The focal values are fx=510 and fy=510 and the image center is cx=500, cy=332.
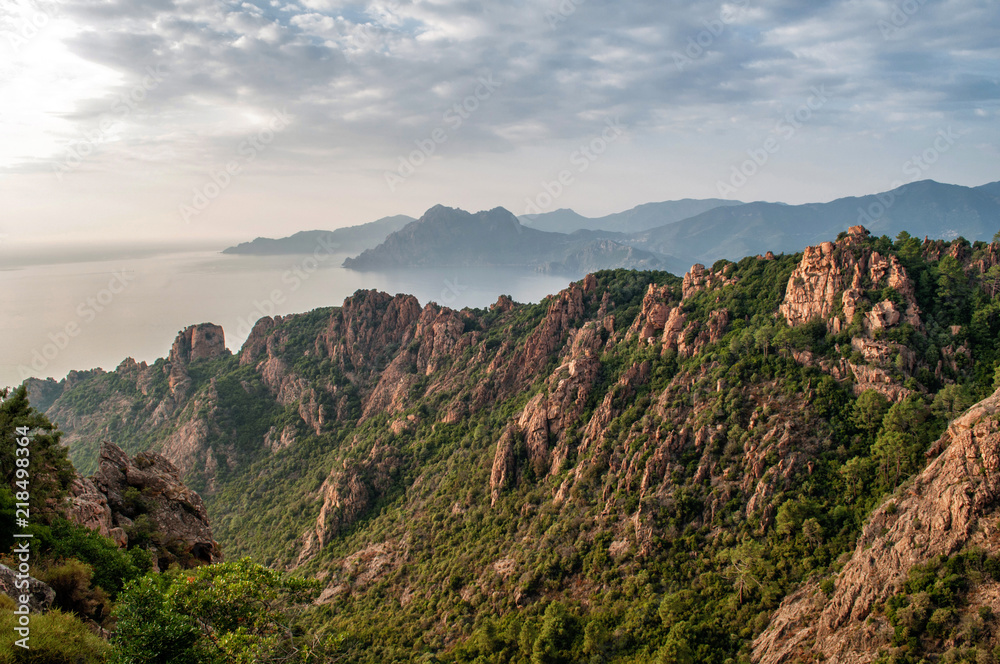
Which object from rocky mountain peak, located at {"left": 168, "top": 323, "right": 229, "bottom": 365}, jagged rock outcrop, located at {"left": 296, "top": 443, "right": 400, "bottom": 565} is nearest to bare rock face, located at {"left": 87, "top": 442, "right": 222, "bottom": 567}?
jagged rock outcrop, located at {"left": 296, "top": 443, "right": 400, "bottom": 565}

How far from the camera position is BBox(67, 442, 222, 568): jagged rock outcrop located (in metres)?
27.5

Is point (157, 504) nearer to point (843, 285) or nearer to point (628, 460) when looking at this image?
point (628, 460)

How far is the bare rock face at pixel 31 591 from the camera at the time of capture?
1656 centimetres

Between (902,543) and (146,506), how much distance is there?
43231 millimetres

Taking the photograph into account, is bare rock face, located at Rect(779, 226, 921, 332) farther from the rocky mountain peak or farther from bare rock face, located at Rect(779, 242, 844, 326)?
the rocky mountain peak

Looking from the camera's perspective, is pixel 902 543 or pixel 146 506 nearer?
pixel 902 543

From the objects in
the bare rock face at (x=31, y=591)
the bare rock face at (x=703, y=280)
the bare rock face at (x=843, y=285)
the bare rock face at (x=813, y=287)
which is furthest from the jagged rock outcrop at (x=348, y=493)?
the bare rock face at (x=843, y=285)

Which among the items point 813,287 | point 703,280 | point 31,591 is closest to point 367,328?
point 703,280

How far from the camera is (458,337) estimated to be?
83000mm

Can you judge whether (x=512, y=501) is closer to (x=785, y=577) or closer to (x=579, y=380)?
(x=579, y=380)

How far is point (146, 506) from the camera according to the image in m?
31.2

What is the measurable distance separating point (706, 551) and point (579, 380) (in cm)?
2336

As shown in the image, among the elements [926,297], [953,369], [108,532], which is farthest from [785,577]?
[108,532]

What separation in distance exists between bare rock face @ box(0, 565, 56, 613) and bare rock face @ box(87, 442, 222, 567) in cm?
1101
